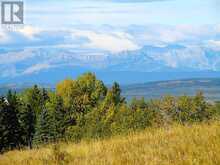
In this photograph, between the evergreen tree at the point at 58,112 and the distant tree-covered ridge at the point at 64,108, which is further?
the evergreen tree at the point at 58,112

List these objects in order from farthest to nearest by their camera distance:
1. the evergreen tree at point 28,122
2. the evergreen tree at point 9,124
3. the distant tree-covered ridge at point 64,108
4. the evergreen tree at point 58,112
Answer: the evergreen tree at point 58,112
the evergreen tree at point 28,122
the distant tree-covered ridge at point 64,108
the evergreen tree at point 9,124

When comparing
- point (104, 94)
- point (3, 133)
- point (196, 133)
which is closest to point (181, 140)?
point (196, 133)

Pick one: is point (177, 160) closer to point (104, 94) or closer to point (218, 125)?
point (218, 125)

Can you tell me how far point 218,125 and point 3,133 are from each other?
230 feet

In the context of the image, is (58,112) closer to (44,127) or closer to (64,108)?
(64,108)

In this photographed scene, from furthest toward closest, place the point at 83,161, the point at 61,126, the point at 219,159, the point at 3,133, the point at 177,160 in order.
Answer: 1. the point at 61,126
2. the point at 3,133
3. the point at 83,161
4. the point at 177,160
5. the point at 219,159

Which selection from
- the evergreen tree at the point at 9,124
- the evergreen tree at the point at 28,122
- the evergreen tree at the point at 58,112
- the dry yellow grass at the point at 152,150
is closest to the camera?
the dry yellow grass at the point at 152,150

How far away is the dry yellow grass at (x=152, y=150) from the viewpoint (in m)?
9.21

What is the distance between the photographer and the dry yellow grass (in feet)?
30.2

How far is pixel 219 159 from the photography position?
8.38 m

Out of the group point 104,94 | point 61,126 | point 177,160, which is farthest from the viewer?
point 104,94

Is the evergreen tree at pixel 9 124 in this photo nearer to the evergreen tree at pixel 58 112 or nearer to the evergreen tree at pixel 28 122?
the evergreen tree at pixel 28 122

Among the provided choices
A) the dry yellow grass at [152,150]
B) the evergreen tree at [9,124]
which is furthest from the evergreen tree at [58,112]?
the dry yellow grass at [152,150]

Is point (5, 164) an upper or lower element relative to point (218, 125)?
lower
